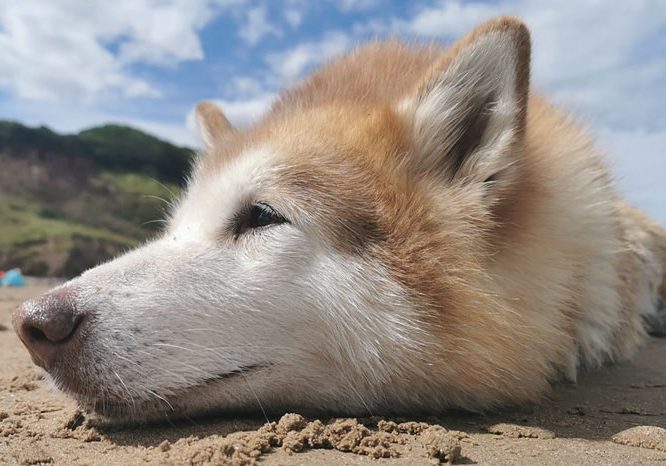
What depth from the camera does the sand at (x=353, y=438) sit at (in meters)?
1.98

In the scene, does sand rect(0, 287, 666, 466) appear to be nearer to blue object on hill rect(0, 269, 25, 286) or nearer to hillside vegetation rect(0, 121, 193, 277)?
blue object on hill rect(0, 269, 25, 286)

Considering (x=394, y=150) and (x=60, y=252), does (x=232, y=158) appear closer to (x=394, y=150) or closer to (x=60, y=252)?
(x=394, y=150)

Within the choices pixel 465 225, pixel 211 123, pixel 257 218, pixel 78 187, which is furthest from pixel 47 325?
pixel 78 187

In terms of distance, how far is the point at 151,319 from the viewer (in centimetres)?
Answer: 236

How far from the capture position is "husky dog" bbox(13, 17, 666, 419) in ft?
7.68

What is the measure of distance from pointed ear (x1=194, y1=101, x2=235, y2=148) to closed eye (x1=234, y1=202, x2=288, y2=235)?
1.28m

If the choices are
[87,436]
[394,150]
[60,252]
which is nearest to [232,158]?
[394,150]

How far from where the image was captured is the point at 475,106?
2.80m

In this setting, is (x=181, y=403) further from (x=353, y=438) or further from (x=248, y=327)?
(x=353, y=438)

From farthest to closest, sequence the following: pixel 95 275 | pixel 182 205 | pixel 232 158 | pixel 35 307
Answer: pixel 182 205 < pixel 232 158 < pixel 95 275 < pixel 35 307

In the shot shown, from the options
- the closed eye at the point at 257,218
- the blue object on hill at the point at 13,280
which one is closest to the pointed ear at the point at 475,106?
the closed eye at the point at 257,218

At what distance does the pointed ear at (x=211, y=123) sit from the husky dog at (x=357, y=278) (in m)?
1.07

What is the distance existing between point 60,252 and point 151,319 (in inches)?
706

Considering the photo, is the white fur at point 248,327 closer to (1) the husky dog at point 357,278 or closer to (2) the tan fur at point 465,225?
(1) the husky dog at point 357,278
